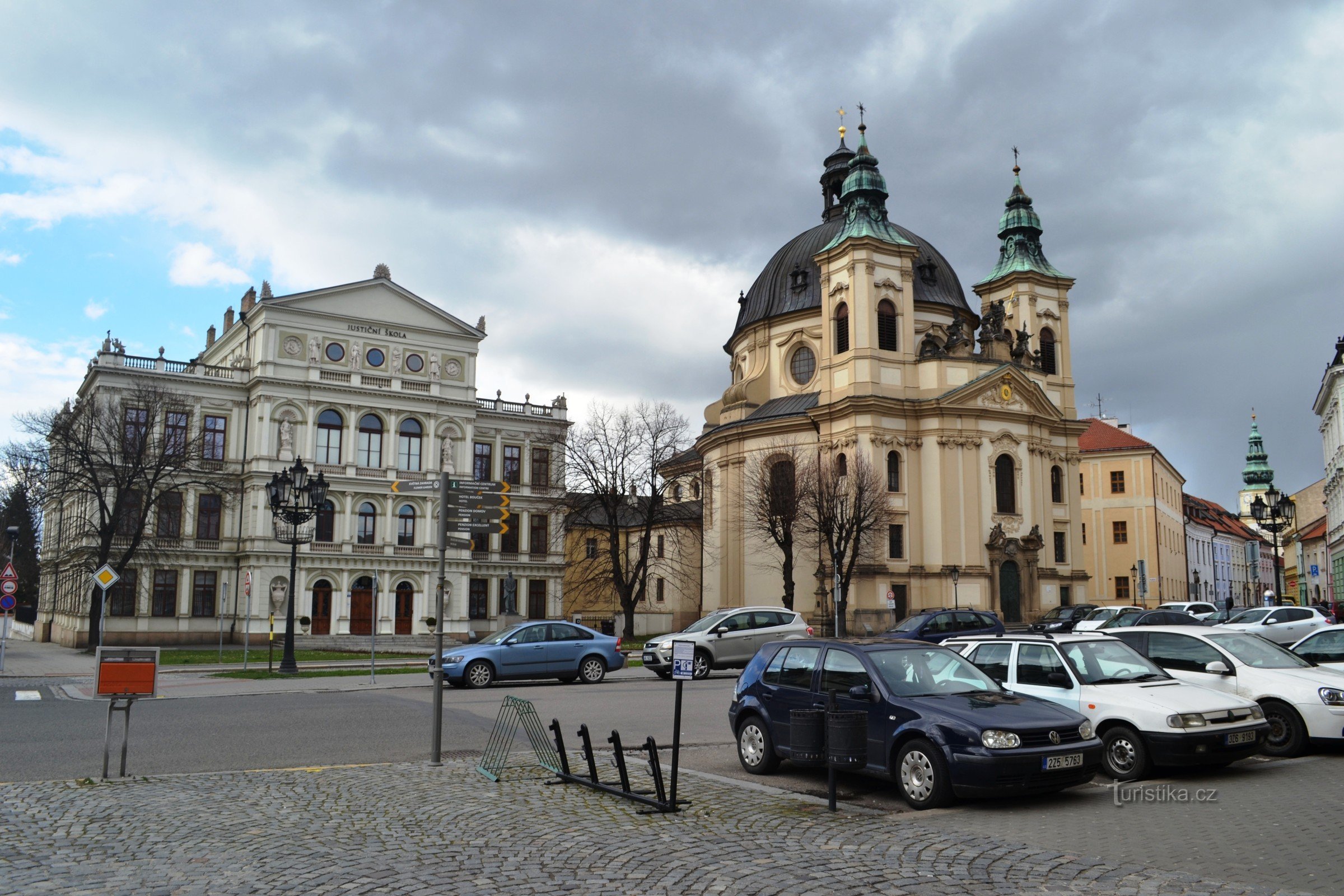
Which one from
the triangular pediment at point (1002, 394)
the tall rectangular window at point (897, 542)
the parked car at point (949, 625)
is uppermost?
the triangular pediment at point (1002, 394)

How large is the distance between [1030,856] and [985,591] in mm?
47945

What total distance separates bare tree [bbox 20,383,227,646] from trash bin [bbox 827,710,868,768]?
125ft

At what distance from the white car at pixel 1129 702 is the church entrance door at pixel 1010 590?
44.6 m

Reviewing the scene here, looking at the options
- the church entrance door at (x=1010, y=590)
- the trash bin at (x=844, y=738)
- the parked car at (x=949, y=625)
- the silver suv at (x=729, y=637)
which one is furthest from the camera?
the church entrance door at (x=1010, y=590)

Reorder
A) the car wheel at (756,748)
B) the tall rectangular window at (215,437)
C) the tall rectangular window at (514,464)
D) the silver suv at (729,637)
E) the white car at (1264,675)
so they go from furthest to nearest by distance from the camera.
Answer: the tall rectangular window at (514,464) → the tall rectangular window at (215,437) → the silver suv at (729,637) → the white car at (1264,675) → the car wheel at (756,748)

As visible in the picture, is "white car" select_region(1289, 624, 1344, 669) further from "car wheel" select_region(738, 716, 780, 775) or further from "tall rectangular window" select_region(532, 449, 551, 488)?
"tall rectangular window" select_region(532, 449, 551, 488)

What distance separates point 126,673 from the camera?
10.4 metres

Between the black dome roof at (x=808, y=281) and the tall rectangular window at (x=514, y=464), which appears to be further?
the black dome roof at (x=808, y=281)

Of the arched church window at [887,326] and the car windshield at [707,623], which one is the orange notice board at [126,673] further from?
the arched church window at [887,326]

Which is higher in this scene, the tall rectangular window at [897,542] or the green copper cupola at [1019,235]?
the green copper cupola at [1019,235]

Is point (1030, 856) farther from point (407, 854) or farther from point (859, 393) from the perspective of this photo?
point (859, 393)

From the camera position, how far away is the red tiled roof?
3191 inches

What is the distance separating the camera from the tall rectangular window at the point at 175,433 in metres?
43.8

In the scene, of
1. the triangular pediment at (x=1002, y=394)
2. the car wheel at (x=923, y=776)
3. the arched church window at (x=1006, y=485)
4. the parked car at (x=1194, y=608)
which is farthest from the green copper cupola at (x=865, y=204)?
the car wheel at (x=923, y=776)
